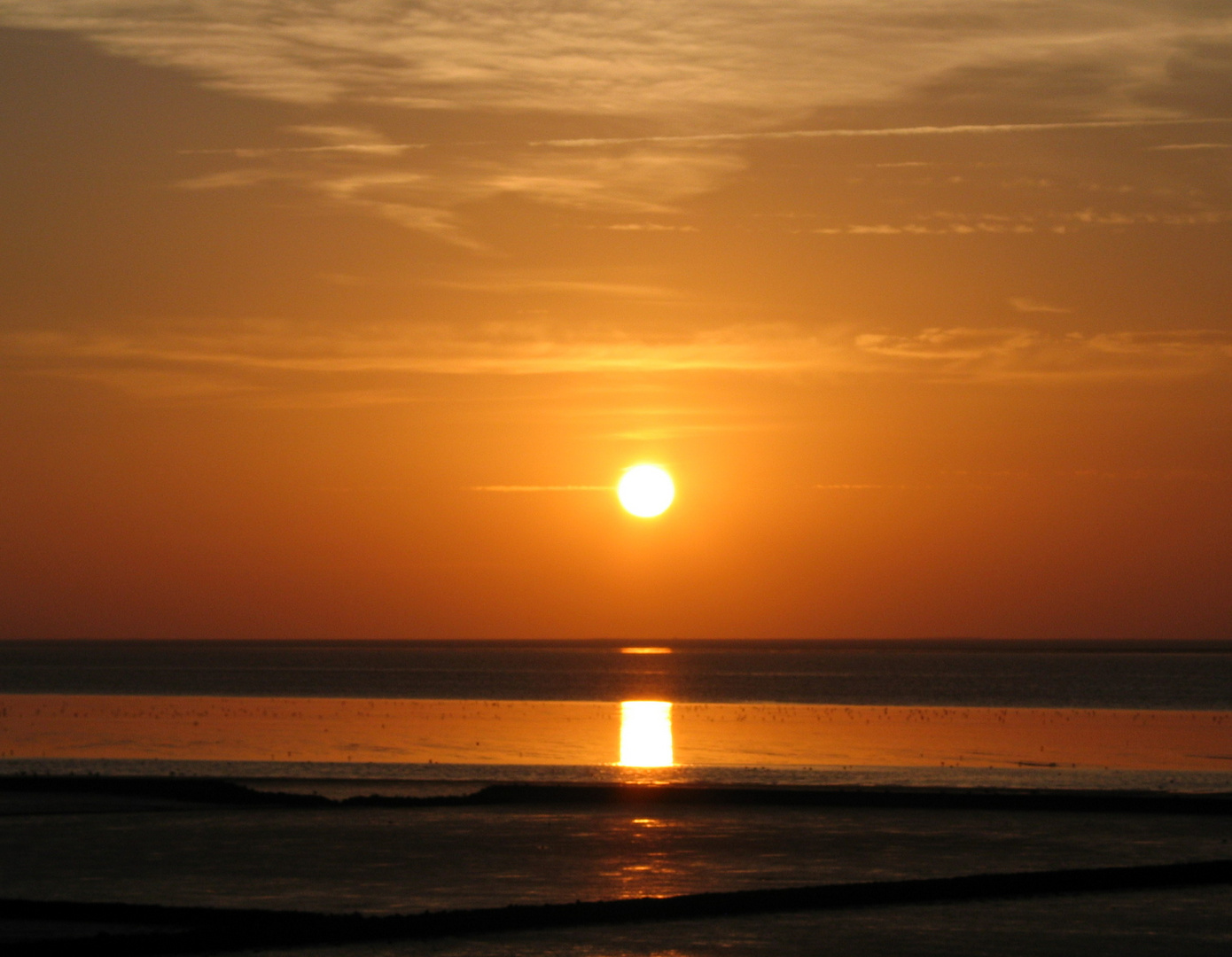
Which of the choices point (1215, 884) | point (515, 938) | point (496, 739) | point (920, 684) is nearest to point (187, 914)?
point (515, 938)

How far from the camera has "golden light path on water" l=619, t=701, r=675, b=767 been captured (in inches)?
1824

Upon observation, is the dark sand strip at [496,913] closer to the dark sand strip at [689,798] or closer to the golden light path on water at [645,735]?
the dark sand strip at [689,798]

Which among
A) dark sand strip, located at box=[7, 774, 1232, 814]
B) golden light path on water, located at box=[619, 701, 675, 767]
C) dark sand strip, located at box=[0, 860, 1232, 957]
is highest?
golden light path on water, located at box=[619, 701, 675, 767]

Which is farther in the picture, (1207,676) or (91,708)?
(1207,676)

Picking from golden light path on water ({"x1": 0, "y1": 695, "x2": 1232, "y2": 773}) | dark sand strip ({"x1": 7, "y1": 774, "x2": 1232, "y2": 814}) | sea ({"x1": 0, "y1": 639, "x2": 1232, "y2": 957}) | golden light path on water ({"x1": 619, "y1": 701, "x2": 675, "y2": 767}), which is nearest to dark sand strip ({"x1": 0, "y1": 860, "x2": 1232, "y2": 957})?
sea ({"x1": 0, "y1": 639, "x2": 1232, "y2": 957})

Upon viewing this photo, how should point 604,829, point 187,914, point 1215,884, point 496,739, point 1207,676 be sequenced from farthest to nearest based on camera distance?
point 1207,676
point 496,739
point 604,829
point 1215,884
point 187,914

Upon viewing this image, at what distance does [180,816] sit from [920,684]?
12027 cm

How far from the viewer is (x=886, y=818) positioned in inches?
1096

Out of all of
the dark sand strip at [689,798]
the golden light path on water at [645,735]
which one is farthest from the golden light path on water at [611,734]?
the dark sand strip at [689,798]

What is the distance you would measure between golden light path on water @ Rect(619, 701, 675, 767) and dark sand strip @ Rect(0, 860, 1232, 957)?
24635mm

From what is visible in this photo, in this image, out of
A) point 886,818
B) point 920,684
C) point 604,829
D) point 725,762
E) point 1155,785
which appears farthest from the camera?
point 920,684

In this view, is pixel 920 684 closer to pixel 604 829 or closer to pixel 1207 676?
pixel 1207 676

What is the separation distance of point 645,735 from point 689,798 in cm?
3107

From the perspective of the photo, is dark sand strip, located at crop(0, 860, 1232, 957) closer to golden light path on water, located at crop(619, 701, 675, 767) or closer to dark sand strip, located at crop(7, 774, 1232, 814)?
dark sand strip, located at crop(7, 774, 1232, 814)
